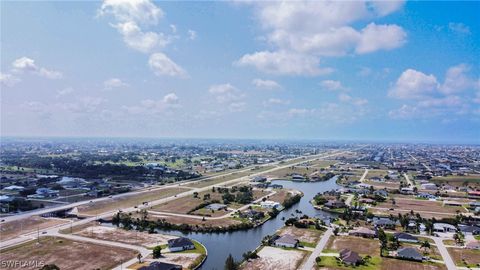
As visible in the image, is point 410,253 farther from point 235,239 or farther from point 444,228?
point 235,239

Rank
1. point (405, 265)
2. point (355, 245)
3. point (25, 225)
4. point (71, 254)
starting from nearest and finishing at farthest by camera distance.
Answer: point (405, 265), point (71, 254), point (355, 245), point (25, 225)

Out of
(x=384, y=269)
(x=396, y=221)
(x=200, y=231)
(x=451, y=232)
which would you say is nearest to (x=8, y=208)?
(x=200, y=231)

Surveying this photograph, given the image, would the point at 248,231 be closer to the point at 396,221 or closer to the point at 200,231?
the point at 200,231

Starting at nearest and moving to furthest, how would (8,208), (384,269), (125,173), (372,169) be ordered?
(384,269) < (8,208) < (125,173) < (372,169)

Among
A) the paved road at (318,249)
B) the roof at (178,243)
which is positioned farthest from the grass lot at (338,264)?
the roof at (178,243)

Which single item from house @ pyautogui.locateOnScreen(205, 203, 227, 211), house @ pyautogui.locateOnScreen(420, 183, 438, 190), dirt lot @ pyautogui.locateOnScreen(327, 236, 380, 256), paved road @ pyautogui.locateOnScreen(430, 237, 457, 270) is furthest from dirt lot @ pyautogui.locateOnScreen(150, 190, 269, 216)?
house @ pyautogui.locateOnScreen(420, 183, 438, 190)

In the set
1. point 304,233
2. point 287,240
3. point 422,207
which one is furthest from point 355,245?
point 422,207
